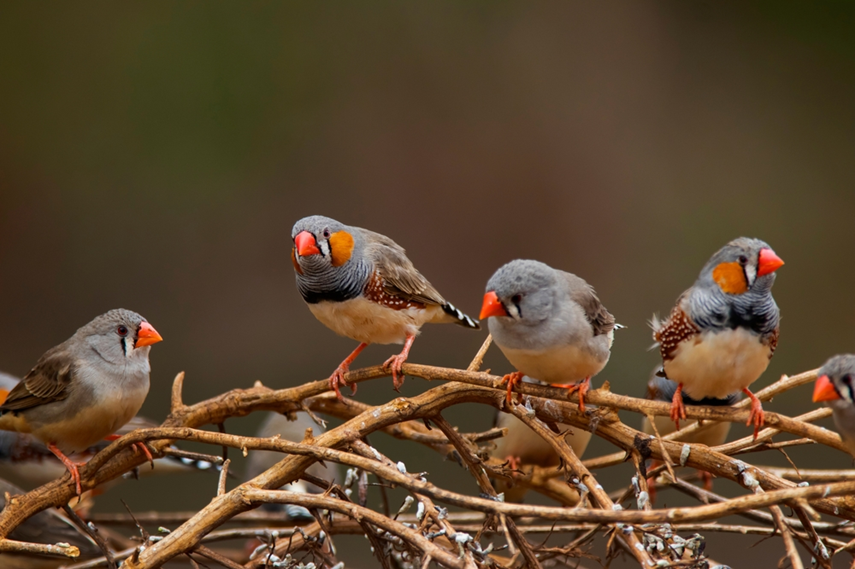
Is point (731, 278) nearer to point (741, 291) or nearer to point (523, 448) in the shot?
point (741, 291)

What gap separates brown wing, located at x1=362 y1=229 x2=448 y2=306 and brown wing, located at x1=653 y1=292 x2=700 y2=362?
73 centimetres

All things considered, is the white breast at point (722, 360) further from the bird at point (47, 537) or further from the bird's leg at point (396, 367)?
the bird at point (47, 537)

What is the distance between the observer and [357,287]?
6.98 feet

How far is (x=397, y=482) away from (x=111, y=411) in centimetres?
93

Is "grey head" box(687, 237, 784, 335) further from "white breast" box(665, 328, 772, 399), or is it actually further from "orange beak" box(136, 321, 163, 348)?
"orange beak" box(136, 321, 163, 348)

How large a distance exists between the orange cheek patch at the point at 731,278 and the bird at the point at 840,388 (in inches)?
9.4

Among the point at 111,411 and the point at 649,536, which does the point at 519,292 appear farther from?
the point at 111,411

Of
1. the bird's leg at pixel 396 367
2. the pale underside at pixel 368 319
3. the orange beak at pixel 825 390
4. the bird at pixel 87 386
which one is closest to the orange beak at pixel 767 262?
the orange beak at pixel 825 390

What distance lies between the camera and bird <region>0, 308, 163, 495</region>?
196 centimetres

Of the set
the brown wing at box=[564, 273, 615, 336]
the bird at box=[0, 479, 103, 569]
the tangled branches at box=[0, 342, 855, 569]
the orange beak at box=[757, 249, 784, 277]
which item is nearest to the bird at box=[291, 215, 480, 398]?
the tangled branches at box=[0, 342, 855, 569]

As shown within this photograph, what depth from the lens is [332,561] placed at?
1724 mm

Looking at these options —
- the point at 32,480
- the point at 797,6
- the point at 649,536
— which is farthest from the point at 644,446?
the point at 797,6

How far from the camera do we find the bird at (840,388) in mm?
1430

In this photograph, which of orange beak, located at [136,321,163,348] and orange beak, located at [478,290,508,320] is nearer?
orange beak, located at [478,290,508,320]
